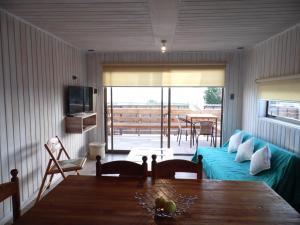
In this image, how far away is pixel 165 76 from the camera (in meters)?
4.69

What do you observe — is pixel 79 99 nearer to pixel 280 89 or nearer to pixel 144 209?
pixel 144 209

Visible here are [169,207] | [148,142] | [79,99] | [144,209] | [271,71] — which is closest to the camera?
[169,207]

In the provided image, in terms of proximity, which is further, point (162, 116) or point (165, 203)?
point (162, 116)

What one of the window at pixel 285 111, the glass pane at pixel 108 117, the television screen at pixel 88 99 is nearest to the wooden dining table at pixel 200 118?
the window at pixel 285 111

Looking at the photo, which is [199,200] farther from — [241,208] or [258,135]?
[258,135]

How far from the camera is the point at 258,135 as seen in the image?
3.84 meters

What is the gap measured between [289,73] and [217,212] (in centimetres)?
244

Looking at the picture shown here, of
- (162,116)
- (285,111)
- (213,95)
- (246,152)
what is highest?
(213,95)

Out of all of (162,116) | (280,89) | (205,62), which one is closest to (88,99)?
(162,116)

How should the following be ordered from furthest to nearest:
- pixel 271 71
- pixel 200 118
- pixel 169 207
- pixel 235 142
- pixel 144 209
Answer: pixel 200 118 < pixel 235 142 < pixel 271 71 < pixel 144 209 < pixel 169 207

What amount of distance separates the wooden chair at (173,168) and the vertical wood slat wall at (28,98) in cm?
169

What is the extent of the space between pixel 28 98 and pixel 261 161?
9.83 ft

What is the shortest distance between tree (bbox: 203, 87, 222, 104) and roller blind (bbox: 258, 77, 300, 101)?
1.16 m

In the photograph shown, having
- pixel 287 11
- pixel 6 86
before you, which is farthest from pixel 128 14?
pixel 287 11
